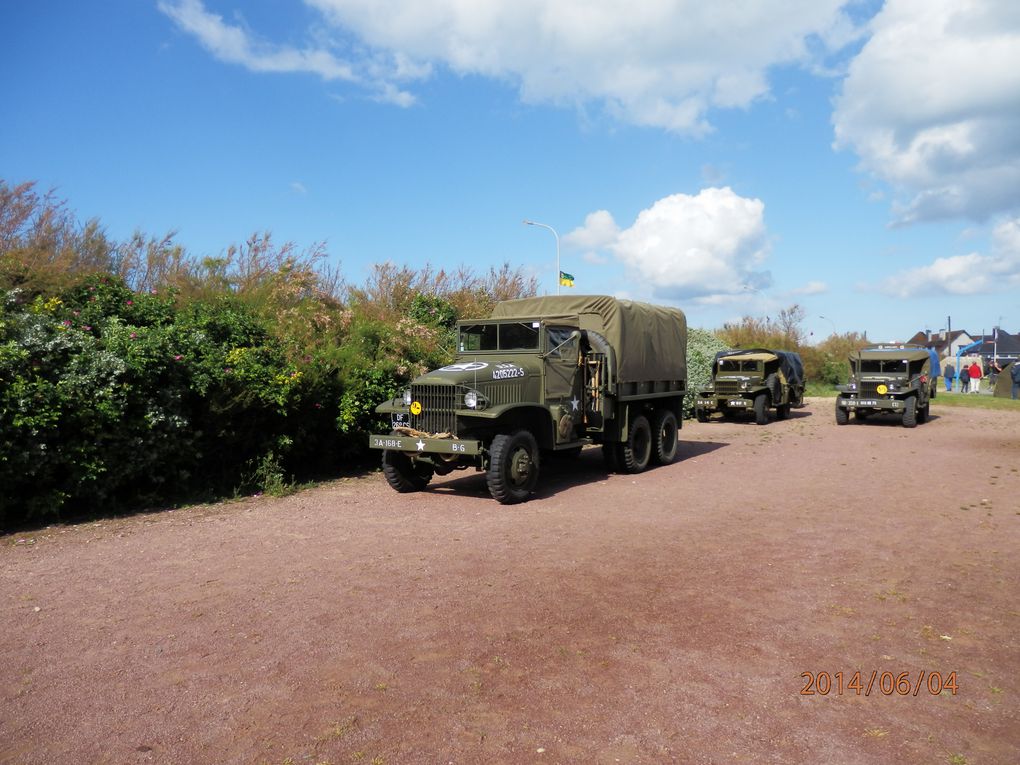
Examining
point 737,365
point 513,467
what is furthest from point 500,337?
point 737,365

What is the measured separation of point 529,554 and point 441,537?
1066 millimetres

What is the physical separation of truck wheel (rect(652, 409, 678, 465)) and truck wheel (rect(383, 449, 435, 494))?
430 centimetres

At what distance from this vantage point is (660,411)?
41.2 feet

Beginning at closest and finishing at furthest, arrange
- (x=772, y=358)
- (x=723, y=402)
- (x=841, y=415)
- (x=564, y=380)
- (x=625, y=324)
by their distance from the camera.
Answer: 1. (x=564, y=380)
2. (x=625, y=324)
3. (x=841, y=415)
4. (x=723, y=402)
5. (x=772, y=358)

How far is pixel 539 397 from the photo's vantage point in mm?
9938

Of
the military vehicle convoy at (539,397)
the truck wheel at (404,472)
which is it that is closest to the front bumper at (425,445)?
the military vehicle convoy at (539,397)

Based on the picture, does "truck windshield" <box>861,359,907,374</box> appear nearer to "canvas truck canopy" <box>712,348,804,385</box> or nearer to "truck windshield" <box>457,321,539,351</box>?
"canvas truck canopy" <box>712,348,804,385</box>

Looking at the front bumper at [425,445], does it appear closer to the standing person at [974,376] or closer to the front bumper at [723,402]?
the front bumper at [723,402]

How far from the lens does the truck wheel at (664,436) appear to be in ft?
40.7

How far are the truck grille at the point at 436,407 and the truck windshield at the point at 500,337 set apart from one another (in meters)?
1.51

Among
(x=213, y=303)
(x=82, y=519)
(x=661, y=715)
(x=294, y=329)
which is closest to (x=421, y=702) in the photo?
(x=661, y=715)

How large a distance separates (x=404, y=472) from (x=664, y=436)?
5.04 metres

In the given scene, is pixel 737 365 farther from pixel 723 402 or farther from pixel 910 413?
pixel 910 413

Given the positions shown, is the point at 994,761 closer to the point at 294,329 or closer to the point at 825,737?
the point at 825,737
